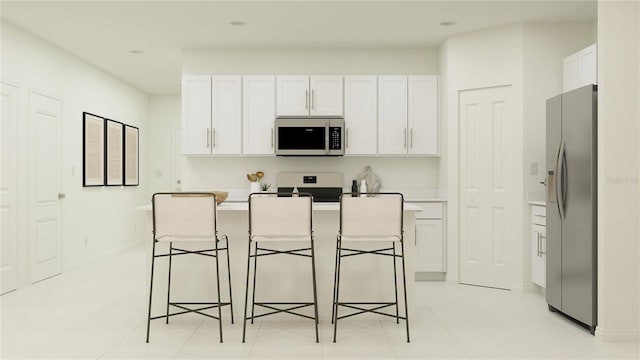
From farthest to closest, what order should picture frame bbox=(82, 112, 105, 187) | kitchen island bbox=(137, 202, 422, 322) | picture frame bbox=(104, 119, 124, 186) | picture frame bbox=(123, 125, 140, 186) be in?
picture frame bbox=(123, 125, 140, 186), picture frame bbox=(104, 119, 124, 186), picture frame bbox=(82, 112, 105, 187), kitchen island bbox=(137, 202, 422, 322)

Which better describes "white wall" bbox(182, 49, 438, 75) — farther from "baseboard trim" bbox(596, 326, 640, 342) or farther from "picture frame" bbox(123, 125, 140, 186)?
"baseboard trim" bbox(596, 326, 640, 342)

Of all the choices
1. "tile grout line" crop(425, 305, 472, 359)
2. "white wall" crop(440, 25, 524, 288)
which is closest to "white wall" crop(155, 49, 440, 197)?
"white wall" crop(440, 25, 524, 288)

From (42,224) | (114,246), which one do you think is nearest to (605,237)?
(42,224)

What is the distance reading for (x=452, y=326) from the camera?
162 inches

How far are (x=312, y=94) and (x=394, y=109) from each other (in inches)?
36.6

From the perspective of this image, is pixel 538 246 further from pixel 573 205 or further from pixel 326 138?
pixel 326 138

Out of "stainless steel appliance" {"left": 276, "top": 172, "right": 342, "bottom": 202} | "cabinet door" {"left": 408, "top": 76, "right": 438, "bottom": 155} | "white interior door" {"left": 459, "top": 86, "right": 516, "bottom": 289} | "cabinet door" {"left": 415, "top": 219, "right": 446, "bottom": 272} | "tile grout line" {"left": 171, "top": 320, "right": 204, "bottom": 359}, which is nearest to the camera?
"tile grout line" {"left": 171, "top": 320, "right": 204, "bottom": 359}

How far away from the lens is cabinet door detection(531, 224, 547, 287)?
5.12 m

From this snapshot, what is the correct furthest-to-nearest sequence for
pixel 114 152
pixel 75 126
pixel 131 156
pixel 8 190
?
pixel 131 156
pixel 114 152
pixel 75 126
pixel 8 190

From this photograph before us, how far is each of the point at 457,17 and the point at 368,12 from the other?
872mm

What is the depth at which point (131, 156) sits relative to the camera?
8891 millimetres

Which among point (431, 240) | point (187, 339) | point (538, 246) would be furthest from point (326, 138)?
point (187, 339)

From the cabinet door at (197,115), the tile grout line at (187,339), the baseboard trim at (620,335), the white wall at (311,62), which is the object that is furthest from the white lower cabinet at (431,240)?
the tile grout line at (187,339)

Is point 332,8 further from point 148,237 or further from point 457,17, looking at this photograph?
point 148,237
